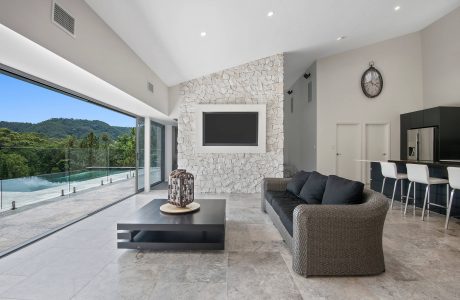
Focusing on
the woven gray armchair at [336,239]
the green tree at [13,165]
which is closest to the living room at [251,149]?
the woven gray armchair at [336,239]

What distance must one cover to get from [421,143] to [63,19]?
24.2 ft

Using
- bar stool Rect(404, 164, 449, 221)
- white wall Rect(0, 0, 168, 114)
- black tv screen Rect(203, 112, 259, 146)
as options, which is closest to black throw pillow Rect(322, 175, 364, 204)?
bar stool Rect(404, 164, 449, 221)

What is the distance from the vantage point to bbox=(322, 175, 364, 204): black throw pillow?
2.47 metres

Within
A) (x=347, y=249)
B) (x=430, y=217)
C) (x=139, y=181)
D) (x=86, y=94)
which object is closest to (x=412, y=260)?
(x=347, y=249)

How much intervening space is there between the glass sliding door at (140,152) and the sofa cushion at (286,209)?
411 centimetres

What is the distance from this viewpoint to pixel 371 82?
706cm

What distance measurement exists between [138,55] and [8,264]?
11.8 ft

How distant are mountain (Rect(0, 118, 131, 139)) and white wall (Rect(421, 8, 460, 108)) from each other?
8216 millimetres

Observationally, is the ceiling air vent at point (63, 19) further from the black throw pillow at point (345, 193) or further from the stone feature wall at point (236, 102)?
the stone feature wall at point (236, 102)

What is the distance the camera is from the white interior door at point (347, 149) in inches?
284

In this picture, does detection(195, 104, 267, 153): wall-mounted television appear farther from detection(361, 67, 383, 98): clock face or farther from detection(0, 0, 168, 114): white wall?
detection(361, 67, 383, 98): clock face

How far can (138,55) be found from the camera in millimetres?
4523

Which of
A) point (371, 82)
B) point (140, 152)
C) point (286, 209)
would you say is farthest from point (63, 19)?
point (371, 82)

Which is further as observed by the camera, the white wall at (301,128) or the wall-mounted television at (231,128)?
the white wall at (301,128)
